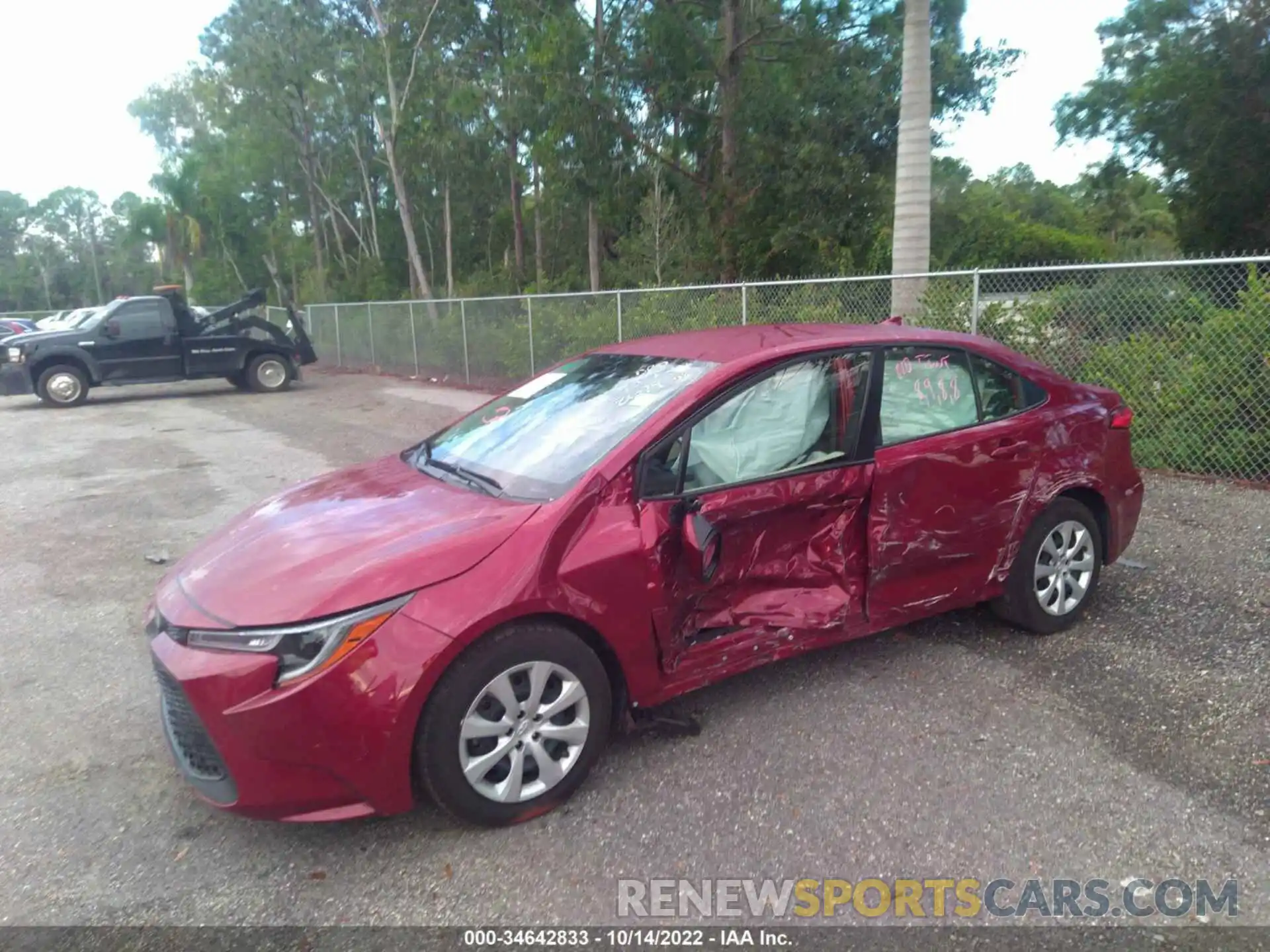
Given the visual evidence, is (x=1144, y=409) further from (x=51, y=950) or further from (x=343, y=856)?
(x=51, y=950)

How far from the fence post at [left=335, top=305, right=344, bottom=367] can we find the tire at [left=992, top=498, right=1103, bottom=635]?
23.1 meters

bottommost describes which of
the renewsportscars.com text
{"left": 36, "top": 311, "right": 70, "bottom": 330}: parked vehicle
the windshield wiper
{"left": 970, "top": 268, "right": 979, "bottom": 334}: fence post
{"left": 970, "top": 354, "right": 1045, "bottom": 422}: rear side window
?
the renewsportscars.com text

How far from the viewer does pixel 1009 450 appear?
4.19m

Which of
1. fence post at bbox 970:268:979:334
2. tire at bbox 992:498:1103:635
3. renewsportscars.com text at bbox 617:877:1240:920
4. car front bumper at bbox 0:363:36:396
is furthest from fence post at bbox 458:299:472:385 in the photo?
renewsportscars.com text at bbox 617:877:1240:920

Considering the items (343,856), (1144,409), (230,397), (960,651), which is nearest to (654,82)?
(230,397)

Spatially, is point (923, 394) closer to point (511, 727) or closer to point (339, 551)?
point (511, 727)

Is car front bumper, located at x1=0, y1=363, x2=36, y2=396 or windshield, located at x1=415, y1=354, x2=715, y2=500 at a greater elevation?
windshield, located at x1=415, y1=354, x2=715, y2=500

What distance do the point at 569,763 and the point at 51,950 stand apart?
155 cm

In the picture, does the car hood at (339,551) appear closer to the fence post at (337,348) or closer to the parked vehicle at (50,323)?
the parked vehicle at (50,323)

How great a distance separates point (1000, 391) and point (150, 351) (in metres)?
16.8

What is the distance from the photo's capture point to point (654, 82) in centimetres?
1886

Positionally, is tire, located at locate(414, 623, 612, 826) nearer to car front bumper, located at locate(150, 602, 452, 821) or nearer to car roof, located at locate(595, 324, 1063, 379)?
car front bumper, located at locate(150, 602, 452, 821)

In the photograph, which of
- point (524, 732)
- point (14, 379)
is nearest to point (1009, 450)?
point (524, 732)

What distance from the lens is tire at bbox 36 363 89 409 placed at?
16344 mm
